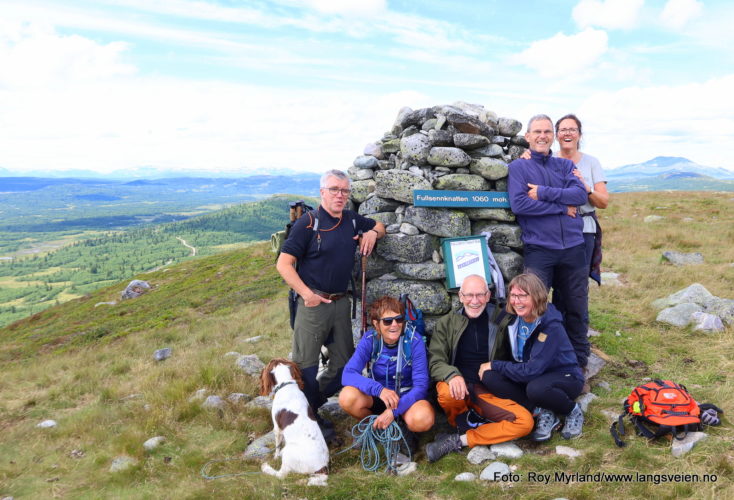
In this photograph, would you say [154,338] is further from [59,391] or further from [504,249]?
[504,249]

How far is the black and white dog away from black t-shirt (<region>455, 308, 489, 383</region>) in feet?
6.43

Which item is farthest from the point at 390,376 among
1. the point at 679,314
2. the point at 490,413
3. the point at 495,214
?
the point at 679,314

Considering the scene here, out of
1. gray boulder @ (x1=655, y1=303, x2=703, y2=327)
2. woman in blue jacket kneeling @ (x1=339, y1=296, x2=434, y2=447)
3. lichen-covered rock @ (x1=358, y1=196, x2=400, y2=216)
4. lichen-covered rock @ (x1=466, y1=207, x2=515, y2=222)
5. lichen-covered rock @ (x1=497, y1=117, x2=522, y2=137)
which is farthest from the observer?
gray boulder @ (x1=655, y1=303, x2=703, y2=327)

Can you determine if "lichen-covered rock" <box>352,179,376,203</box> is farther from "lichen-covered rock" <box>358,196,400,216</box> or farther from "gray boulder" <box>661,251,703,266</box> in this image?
"gray boulder" <box>661,251,703,266</box>

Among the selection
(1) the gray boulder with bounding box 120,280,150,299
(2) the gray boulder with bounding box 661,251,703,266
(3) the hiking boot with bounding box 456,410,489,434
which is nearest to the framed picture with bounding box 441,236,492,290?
(3) the hiking boot with bounding box 456,410,489,434

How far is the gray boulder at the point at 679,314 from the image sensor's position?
8008 mm

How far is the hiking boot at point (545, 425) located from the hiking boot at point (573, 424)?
108mm

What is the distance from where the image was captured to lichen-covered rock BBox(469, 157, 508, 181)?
6.37 m

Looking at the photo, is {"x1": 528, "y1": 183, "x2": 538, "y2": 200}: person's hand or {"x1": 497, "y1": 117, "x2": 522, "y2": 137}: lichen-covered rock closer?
{"x1": 528, "y1": 183, "x2": 538, "y2": 200}: person's hand

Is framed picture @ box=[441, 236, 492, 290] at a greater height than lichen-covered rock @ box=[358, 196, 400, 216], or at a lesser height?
lesser

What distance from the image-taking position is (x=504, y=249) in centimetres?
669

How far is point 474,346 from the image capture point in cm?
530

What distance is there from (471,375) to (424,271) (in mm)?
1692

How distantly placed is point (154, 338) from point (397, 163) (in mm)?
12977
